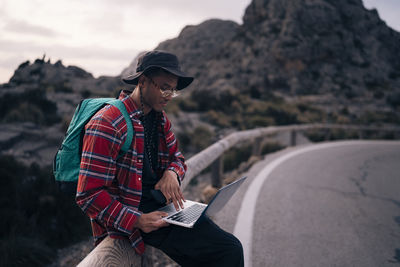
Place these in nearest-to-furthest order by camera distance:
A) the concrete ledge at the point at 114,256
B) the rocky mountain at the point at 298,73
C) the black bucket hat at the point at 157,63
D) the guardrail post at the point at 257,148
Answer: the concrete ledge at the point at 114,256 → the black bucket hat at the point at 157,63 → the guardrail post at the point at 257,148 → the rocky mountain at the point at 298,73

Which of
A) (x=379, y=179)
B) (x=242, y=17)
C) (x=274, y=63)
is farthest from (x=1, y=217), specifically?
(x=242, y=17)

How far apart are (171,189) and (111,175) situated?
21.4 inches

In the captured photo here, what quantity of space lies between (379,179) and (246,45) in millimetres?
51669

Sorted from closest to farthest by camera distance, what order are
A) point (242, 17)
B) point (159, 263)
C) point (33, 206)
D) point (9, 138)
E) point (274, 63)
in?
point (159, 263) → point (33, 206) → point (9, 138) → point (274, 63) → point (242, 17)

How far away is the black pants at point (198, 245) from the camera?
5.84 feet

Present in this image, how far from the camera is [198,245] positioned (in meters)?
1.78

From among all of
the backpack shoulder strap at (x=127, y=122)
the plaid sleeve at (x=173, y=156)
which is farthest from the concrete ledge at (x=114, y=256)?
the plaid sleeve at (x=173, y=156)

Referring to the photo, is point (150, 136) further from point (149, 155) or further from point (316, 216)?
point (316, 216)

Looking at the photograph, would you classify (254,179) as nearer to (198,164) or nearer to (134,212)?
(198,164)

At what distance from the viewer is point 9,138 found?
10195mm

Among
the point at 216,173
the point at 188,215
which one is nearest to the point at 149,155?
the point at 188,215

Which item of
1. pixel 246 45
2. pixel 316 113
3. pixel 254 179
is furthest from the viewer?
pixel 246 45

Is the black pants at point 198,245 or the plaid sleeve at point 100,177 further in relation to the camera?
the black pants at point 198,245

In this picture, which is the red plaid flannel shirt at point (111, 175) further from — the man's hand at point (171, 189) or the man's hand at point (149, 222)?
the man's hand at point (171, 189)
